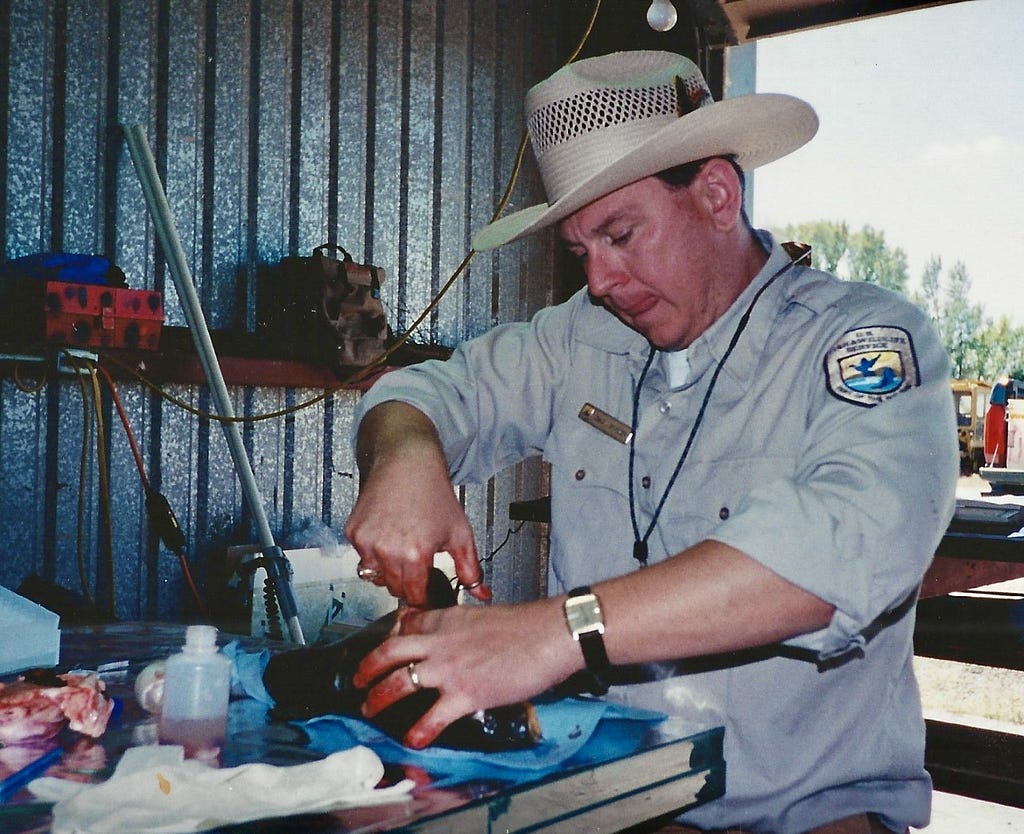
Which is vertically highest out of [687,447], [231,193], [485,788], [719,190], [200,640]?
[231,193]

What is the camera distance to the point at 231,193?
3.42 m

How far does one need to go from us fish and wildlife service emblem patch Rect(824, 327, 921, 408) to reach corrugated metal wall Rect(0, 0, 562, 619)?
221cm

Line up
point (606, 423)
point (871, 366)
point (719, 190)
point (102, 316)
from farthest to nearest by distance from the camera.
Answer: point (102, 316) → point (606, 423) → point (719, 190) → point (871, 366)

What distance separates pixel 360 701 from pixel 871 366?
2.89ft

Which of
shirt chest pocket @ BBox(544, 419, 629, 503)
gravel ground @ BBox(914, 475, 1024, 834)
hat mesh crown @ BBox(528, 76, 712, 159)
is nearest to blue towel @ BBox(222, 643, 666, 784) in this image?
shirt chest pocket @ BBox(544, 419, 629, 503)

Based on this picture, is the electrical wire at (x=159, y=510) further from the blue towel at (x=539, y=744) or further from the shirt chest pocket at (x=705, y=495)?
the blue towel at (x=539, y=744)

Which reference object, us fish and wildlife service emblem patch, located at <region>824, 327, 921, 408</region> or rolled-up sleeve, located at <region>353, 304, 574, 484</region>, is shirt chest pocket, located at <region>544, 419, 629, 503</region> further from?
us fish and wildlife service emblem patch, located at <region>824, 327, 921, 408</region>

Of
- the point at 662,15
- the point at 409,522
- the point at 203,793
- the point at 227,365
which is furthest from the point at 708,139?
the point at 662,15

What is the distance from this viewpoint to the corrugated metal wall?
2908 millimetres

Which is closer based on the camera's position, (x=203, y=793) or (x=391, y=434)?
(x=203, y=793)

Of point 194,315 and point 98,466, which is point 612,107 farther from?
point 98,466

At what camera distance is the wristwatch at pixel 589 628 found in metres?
1.20

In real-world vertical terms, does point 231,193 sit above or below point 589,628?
above

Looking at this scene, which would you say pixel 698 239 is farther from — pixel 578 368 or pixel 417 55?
pixel 417 55
